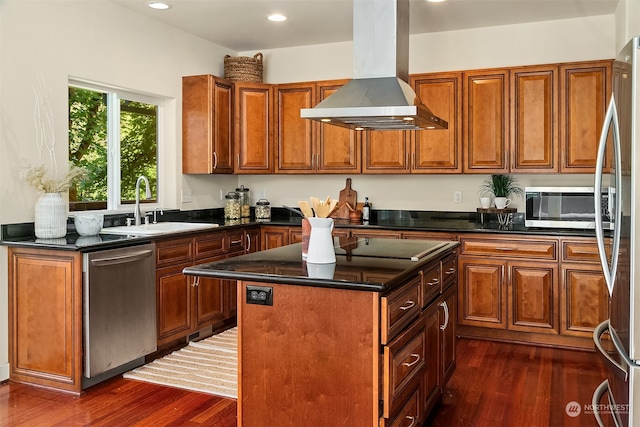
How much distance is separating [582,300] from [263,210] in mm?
2981

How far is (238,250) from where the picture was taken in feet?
16.5

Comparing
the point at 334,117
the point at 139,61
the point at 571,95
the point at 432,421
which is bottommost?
the point at 432,421

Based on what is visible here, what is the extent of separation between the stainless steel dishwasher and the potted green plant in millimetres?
2880

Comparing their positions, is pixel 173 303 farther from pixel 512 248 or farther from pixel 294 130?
pixel 512 248

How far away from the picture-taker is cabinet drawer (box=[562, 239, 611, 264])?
4.25 metres

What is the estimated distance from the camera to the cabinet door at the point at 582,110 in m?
4.45

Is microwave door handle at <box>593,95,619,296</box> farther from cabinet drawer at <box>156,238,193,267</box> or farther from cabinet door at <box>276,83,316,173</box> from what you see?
cabinet door at <box>276,83,316,173</box>

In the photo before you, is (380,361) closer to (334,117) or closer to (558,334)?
(334,117)

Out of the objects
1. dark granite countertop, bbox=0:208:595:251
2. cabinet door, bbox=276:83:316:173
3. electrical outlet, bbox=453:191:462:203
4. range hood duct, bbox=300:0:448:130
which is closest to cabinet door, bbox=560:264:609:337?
dark granite countertop, bbox=0:208:595:251

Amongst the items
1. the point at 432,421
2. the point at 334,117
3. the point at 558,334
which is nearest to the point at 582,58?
the point at 558,334

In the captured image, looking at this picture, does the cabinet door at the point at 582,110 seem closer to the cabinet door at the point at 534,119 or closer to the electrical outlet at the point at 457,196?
the cabinet door at the point at 534,119

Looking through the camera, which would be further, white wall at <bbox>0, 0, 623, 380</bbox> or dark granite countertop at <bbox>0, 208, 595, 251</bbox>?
white wall at <bbox>0, 0, 623, 380</bbox>

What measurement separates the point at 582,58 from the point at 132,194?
12.9 feet

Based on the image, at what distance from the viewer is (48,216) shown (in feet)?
12.0
